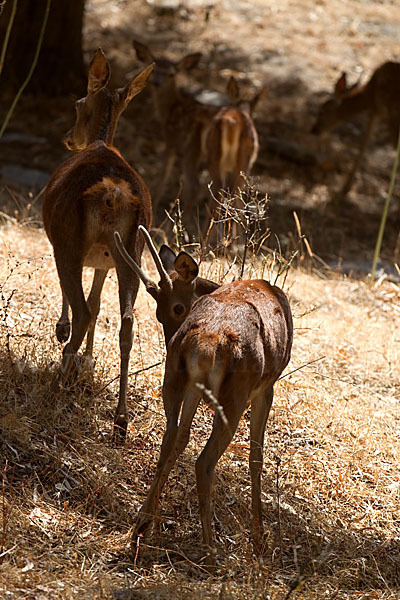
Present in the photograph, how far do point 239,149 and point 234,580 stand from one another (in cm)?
674

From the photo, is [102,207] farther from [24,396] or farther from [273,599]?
[273,599]

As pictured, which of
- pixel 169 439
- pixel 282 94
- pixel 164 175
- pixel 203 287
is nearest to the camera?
pixel 169 439

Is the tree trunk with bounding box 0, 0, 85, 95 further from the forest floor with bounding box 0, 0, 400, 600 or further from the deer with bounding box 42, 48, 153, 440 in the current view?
the deer with bounding box 42, 48, 153, 440

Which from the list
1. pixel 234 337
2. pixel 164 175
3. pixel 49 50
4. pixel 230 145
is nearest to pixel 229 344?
pixel 234 337

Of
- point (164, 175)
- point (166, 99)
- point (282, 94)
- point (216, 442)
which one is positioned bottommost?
point (164, 175)

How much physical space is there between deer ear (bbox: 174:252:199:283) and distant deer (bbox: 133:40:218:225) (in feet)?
19.6

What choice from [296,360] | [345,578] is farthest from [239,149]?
[345,578]

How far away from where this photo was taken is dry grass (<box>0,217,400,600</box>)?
402cm

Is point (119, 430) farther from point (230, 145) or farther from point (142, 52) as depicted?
point (142, 52)

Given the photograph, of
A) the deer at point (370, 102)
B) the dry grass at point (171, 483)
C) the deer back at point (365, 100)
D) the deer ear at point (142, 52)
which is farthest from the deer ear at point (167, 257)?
the deer back at point (365, 100)

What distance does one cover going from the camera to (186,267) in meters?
4.46

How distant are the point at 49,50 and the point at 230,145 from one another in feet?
13.4

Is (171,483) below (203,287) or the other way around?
below

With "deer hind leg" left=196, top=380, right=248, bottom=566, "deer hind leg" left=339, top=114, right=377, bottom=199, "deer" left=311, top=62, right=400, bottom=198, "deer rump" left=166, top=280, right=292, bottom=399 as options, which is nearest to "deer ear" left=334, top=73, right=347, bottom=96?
"deer" left=311, top=62, right=400, bottom=198
